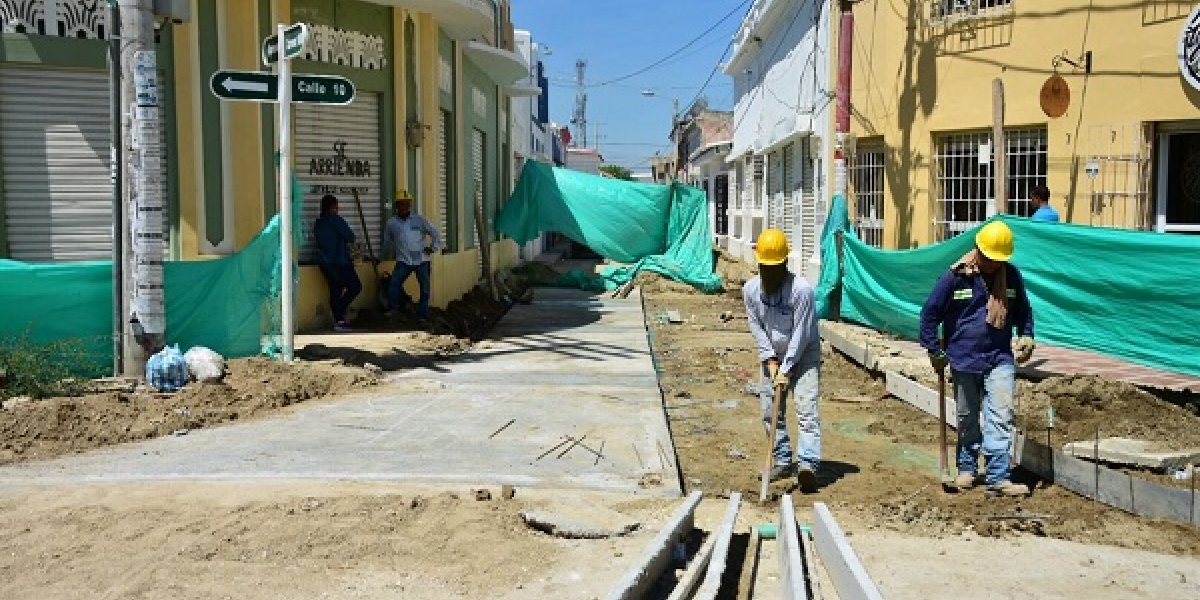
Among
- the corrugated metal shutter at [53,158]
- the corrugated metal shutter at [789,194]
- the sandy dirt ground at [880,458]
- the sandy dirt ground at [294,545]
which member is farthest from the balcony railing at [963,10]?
the corrugated metal shutter at [53,158]

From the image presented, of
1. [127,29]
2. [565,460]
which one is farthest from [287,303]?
[565,460]

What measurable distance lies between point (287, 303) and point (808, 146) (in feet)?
37.0

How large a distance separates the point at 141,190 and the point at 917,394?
6593 mm

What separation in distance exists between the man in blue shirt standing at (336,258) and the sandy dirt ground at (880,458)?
368cm

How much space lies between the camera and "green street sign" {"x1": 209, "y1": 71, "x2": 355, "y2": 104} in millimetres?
Result: 8500

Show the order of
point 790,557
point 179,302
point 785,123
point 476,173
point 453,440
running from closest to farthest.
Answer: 1. point 790,557
2. point 453,440
3. point 179,302
4. point 476,173
5. point 785,123

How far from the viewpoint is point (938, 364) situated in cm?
627

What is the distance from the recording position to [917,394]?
27.9 feet

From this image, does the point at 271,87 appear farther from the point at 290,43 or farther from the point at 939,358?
the point at 939,358

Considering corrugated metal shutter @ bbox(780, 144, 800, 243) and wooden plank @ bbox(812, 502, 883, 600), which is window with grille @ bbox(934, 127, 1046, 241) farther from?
wooden plank @ bbox(812, 502, 883, 600)

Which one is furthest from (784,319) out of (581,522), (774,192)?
(774,192)

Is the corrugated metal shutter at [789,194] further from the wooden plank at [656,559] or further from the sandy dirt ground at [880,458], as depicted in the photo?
the wooden plank at [656,559]

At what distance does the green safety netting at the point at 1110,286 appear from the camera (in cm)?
750

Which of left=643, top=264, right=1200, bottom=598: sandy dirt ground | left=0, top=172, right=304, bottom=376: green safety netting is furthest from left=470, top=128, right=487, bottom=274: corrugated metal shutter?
left=0, top=172, right=304, bottom=376: green safety netting
